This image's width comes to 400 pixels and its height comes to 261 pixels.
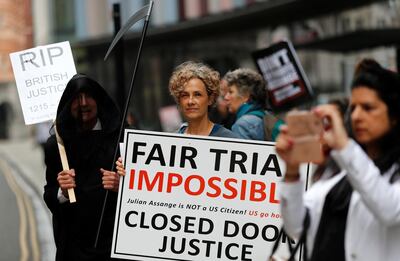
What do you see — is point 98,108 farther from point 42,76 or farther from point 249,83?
point 249,83

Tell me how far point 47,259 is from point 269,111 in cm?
424

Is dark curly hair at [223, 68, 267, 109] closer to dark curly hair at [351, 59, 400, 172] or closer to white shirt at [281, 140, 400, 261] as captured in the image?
white shirt at [281, 140, 400, 261]

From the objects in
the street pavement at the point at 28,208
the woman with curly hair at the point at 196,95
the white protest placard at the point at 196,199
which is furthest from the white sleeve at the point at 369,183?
the street pavement at the point at 28,208

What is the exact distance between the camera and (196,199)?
4871 millimetres

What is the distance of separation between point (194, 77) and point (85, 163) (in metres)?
0.72

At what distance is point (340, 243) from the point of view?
3211 millimetres

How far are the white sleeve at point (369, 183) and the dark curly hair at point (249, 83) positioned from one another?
12.4ft

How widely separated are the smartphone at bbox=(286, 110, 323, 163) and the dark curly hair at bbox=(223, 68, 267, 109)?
3740 mm

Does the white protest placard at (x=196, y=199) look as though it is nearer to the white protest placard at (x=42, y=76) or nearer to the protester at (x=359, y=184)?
the white protest placard at (x=42, y=76)

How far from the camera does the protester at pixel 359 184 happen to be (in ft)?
9.78

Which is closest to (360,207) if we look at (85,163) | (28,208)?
(85,163)

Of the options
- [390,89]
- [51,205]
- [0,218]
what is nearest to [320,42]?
[0,218]

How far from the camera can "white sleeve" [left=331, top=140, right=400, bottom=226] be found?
2.96 metres

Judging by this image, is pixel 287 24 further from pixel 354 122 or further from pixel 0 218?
pixel 354 122
